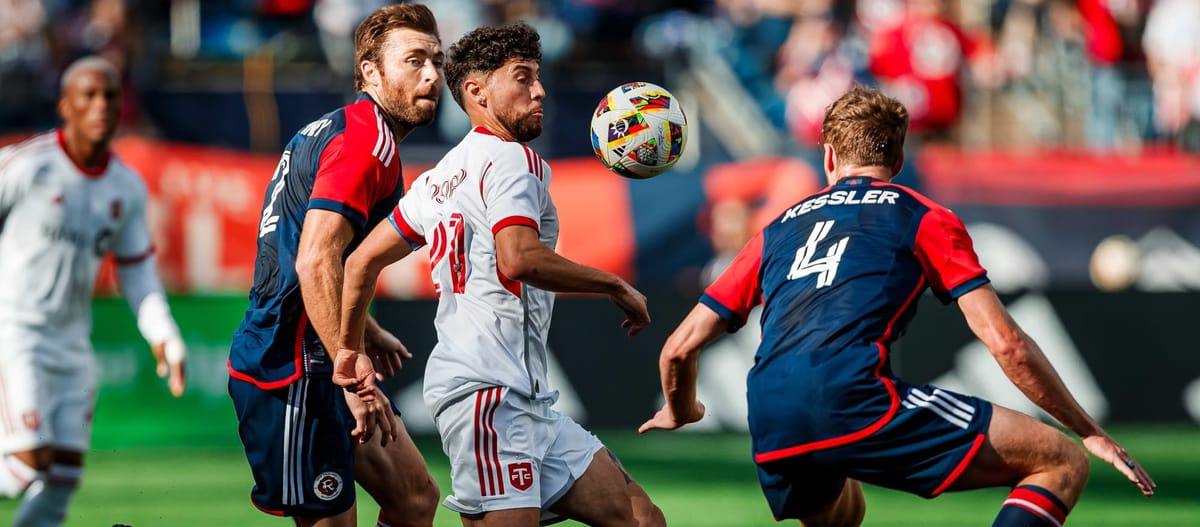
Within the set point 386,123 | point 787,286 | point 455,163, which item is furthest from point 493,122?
point 787,286

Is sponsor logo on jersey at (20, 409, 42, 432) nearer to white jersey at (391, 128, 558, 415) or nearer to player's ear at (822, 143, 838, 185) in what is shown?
white jersey at (391, 128, 558, 415)

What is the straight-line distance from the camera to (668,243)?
52.2 feet

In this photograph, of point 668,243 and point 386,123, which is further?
point 668,243

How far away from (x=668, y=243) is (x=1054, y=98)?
5.75m

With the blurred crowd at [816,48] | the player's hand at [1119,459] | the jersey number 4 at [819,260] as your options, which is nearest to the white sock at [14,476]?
the jersey number 4 at [819,260]

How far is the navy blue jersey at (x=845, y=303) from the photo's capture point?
5754 mm

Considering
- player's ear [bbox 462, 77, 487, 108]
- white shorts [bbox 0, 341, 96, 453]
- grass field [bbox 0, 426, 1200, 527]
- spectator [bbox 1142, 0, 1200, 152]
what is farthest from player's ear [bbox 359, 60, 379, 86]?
spectator [bbox 1142, 0, 1200, 152]

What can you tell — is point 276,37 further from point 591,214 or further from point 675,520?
Result: point 675,520

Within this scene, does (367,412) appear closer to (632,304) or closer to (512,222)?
(512,222)

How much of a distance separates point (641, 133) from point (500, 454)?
144 centimetres

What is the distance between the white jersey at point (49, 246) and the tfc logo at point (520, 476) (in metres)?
3.69

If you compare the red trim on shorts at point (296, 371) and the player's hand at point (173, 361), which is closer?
the red trim on shorts at point (296, 371)

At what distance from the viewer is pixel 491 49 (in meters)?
6.08

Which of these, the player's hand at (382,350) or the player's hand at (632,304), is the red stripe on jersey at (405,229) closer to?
the player's hand at (632,304)
